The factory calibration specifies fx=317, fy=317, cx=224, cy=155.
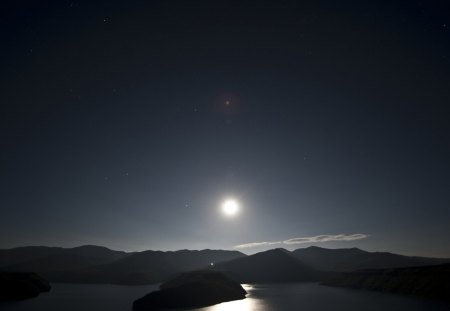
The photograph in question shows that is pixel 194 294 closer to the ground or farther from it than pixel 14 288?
closer to the ground

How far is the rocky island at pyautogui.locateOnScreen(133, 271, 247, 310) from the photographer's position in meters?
123

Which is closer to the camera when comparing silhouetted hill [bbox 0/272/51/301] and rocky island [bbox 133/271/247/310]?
rocky island [bbox 133/271/247/310]

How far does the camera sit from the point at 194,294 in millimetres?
141125

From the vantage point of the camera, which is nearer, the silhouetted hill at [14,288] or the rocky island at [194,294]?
the rocky island at [194,294]

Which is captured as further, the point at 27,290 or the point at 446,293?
the point at 27,290

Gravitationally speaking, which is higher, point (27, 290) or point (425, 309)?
point (27, 290)

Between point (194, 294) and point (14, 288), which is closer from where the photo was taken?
point (194, 294)

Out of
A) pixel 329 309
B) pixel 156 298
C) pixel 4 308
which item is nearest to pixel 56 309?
pixel 4 308

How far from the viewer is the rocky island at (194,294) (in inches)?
4850

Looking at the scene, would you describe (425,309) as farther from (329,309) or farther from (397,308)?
(329,309)

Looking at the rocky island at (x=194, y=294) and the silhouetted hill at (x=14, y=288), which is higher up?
the silhouetted hill at (x=14, y=288)

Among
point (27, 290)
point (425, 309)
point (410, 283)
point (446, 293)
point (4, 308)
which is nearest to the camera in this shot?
point (425, 309)

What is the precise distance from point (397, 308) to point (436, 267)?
89.0 m

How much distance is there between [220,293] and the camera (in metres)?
160
